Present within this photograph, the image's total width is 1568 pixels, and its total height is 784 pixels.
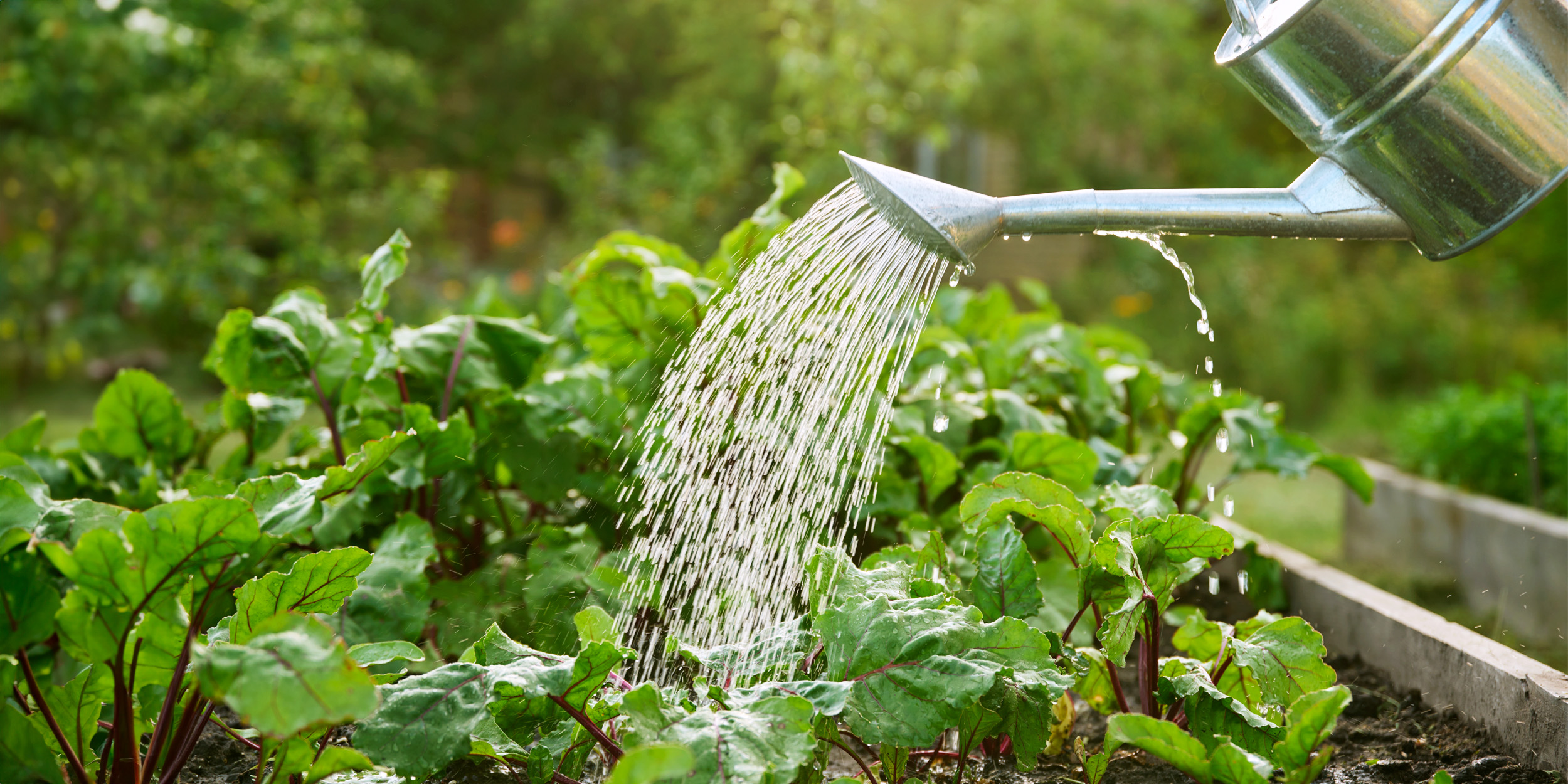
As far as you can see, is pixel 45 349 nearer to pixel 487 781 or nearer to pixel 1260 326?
pixel 487 781

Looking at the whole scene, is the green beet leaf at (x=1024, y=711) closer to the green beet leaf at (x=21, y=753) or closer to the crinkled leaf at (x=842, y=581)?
the crinkled leaf at (x=842, y=581)

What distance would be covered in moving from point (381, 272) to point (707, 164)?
6.03 metres

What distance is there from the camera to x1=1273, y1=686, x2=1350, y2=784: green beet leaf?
1.05 m

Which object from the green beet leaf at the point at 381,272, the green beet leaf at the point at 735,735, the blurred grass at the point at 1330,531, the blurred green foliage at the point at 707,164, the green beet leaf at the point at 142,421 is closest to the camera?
the green beet leaf at the point at 735,735

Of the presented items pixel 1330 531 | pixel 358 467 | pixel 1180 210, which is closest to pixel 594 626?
pixel 358 467

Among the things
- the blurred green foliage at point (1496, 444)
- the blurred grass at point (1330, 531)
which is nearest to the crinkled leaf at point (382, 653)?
the blurred grass at point (1330, 531)

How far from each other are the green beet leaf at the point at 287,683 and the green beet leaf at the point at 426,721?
140 mm

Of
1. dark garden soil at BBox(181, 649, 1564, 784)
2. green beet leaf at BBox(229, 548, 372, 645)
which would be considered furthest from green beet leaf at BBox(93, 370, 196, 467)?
green beet leaf at BBox(229, 548, 372, 645)

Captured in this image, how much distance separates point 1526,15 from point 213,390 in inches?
285

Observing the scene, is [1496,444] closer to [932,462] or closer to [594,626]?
[932,462]

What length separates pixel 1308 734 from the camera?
1.08m

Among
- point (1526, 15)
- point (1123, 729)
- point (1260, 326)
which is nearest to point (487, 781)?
point (1123, 729)

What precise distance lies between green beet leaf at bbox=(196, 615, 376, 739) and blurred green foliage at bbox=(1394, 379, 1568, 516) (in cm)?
279

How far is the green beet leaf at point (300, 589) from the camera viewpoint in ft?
3.47
